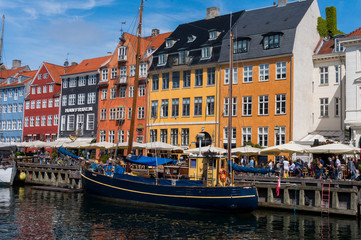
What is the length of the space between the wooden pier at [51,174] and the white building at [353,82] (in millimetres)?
24849

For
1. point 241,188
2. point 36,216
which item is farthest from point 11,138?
point 241,188

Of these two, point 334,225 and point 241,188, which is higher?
point 241,188

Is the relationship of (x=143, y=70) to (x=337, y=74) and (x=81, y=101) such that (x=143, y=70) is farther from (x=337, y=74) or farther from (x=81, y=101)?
(x=337, y=74)

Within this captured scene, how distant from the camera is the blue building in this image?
234 feet

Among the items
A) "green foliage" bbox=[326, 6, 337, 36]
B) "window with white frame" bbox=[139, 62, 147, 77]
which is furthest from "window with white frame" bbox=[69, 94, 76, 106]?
"green foliage" bbox=[326, 6, 337, 36]

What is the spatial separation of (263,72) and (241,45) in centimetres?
411

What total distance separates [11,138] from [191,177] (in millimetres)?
51546

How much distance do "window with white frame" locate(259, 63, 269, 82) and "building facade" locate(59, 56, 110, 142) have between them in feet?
80.7

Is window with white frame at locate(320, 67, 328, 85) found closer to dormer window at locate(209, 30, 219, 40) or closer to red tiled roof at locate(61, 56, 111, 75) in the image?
dormer window at locate(209, 30, 219, 40)

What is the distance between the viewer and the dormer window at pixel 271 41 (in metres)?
43.3

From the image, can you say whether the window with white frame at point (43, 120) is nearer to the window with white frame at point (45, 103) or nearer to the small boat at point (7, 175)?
the window with white frame at point (45, 103)

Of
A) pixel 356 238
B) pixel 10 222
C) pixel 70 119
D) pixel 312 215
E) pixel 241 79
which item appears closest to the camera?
pixel 356 238

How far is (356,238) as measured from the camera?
20.5 m

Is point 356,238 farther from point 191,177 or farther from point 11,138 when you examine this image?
point 11,138
